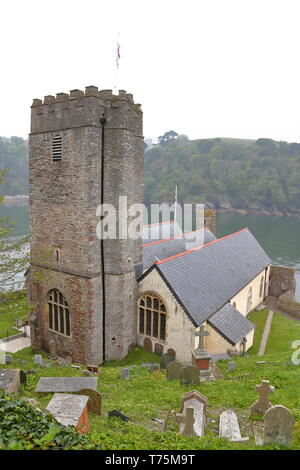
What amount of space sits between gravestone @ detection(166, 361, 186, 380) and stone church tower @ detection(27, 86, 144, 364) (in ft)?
14.7

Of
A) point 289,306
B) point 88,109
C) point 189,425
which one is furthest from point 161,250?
point 189,425

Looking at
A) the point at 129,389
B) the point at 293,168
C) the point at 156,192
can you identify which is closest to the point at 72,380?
the point at 129,389

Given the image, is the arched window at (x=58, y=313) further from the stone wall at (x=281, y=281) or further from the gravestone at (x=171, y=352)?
the stone wall at (x=281, y=281)

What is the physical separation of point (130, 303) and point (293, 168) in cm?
11843

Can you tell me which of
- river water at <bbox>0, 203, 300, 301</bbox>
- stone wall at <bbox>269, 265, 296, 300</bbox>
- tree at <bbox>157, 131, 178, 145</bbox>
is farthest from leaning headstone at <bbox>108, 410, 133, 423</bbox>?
tree at <bbox>157, 131, 178, 145</bbox>

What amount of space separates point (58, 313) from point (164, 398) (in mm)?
9487

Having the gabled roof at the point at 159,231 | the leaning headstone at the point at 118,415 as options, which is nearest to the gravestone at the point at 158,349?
the gabled roof at the point at 159,231

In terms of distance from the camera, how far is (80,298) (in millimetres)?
18984

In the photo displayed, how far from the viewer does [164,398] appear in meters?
13.6

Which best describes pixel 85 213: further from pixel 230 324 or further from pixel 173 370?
pixel 230 324

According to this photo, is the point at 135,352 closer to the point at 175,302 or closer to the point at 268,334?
the point at 175,302

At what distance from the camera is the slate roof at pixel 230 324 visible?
793 inches
